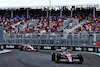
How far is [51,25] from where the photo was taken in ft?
101

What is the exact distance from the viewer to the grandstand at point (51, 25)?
893 inches

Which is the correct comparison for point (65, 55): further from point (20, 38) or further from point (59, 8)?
point (59, 8)

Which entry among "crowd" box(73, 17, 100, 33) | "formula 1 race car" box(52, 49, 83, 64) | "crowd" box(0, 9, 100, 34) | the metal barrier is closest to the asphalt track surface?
"formula 1 race car" box(52, 49, 83, 64)

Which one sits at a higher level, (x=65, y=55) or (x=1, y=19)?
(x=1, y=19)

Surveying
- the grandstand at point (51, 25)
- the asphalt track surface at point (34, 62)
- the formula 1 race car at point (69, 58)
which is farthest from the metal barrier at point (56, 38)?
the formula 1 race car at point (69, 58)


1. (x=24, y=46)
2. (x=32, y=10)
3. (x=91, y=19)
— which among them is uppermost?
(x=32, y=10)

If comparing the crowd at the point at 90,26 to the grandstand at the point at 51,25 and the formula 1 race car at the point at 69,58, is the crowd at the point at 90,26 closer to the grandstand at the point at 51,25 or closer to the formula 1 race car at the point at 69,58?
the grandstand at the point at 51,25

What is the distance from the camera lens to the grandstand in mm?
22672

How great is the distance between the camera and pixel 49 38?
76.2 feet

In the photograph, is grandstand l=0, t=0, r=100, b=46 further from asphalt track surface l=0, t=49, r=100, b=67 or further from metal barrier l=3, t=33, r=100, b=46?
asphalt track surface l=0, t=49, r=100, b=67

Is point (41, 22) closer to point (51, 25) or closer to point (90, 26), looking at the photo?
point (51, 25)

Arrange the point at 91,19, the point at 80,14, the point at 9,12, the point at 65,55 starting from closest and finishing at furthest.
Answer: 1. the point at 65,55
2. the point at 91,19
3. the point at 80,14
4. the point at 9,12

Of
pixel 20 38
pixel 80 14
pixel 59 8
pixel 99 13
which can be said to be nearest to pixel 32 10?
pixel 59 8

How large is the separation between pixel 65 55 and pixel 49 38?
39.4 feet
